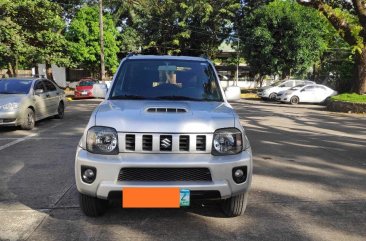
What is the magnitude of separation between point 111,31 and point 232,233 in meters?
Result: 33.8

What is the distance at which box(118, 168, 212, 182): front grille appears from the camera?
3.77m

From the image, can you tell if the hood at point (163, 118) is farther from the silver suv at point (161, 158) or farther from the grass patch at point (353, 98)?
the grass patch at point (353, 98)

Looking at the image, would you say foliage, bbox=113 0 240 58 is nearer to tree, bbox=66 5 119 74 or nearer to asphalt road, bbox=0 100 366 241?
tree, bbox=66 5 119 74

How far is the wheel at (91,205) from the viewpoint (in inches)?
166

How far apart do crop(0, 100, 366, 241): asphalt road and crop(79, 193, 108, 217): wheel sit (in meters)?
0.08

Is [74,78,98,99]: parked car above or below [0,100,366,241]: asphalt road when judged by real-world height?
above

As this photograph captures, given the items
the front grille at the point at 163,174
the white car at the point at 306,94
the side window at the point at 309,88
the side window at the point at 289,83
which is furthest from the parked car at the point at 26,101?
the side window at the point at 289,83

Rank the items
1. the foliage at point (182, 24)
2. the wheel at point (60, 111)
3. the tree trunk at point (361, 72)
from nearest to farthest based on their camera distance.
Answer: the wheel at point (60, 111) < the tree trunk at point (361, 72) < the foliage at point (182, 24)

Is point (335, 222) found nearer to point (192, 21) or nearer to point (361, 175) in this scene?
point (361, 175)

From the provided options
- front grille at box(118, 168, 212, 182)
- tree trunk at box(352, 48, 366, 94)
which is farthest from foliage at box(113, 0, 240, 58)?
front grille at box(118, 168, 212, 182)

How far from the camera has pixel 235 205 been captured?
4324 mm

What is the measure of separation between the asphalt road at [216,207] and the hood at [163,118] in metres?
1.06

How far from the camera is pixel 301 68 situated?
32.4 metres

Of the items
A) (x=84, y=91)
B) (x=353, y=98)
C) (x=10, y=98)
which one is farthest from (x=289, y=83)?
(x=10, y=98)
